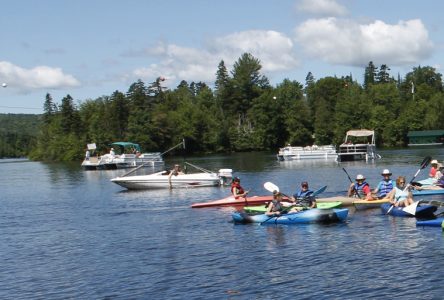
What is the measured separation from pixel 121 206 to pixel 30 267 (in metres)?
17.8

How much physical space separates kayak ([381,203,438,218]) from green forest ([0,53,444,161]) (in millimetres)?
105508

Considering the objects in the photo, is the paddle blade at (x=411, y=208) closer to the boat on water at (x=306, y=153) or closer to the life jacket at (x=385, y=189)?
the life jacket at (x=385, y=189)

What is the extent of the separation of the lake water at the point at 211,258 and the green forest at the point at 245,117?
103m

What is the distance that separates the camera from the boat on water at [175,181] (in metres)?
49.9

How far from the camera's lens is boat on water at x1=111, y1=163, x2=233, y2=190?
49.9 meters

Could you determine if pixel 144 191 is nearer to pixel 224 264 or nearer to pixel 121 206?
pixel 121 206

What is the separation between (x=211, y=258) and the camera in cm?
2283

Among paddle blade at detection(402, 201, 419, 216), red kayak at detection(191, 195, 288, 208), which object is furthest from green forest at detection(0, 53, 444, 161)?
paddle blade at detection(402, 201, 419, 216)

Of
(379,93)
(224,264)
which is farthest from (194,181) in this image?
(379,93)

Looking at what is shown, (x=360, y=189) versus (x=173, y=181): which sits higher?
(x=173, y=181)

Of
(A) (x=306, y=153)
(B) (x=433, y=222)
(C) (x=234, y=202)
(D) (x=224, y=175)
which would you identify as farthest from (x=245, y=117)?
(B) (x=433, y=222)

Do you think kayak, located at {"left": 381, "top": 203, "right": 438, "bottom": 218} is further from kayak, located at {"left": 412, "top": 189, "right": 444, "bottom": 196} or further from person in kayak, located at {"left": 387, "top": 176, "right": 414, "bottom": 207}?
kayak, located at {"left": 412, "top": 189, "right": 444, "bottom": 196}

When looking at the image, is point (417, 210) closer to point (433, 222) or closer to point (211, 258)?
point (433, 222)

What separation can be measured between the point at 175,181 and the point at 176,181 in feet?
0.29
